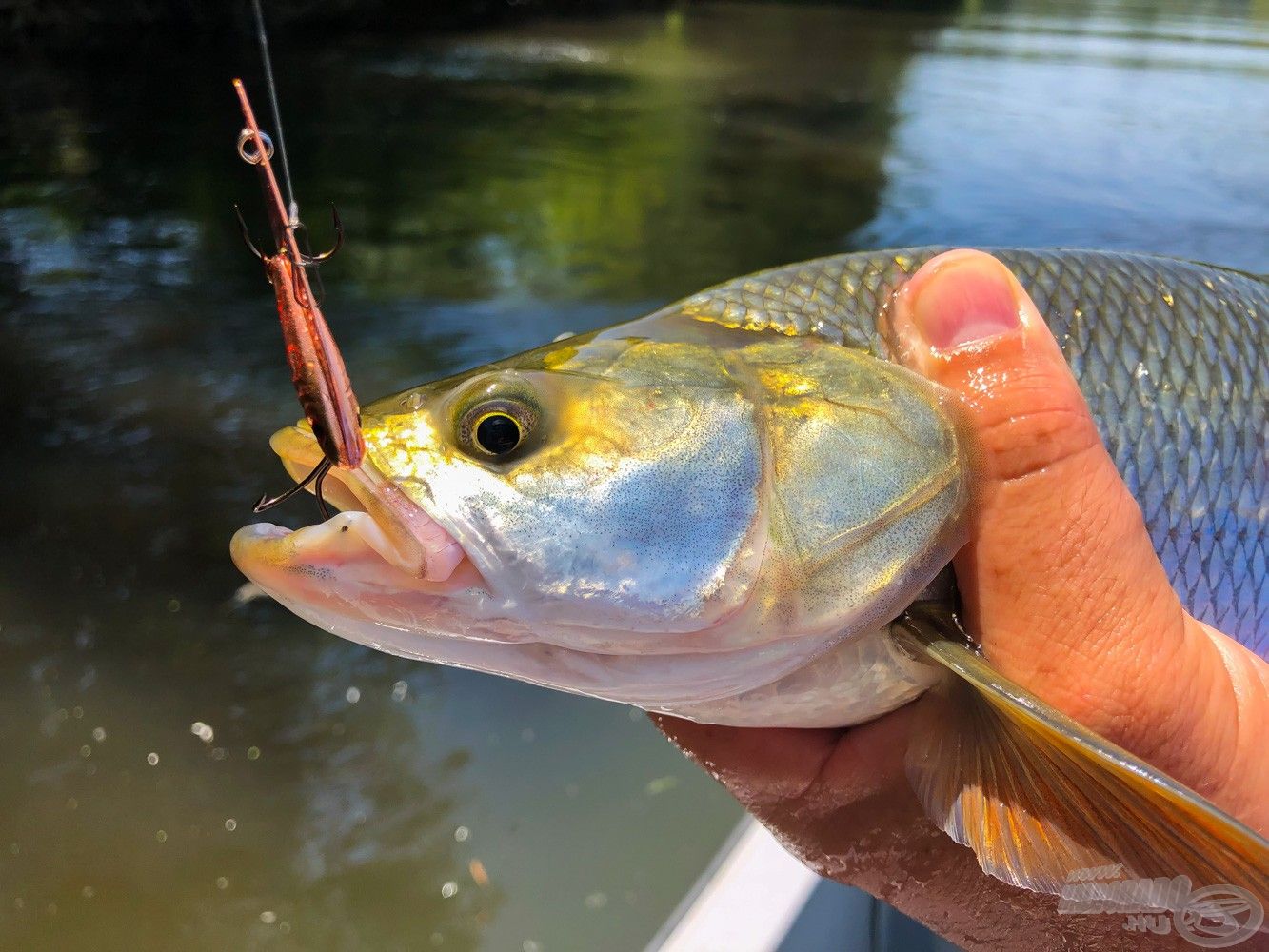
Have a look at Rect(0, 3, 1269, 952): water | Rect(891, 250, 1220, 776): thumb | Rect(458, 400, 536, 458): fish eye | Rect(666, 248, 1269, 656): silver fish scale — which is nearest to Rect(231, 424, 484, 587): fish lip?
Rect(458, 400, 536, 458): fish eye

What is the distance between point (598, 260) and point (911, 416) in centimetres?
931

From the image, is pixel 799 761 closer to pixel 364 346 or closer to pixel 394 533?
pixel 394 533

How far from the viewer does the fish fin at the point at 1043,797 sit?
1.28 metres

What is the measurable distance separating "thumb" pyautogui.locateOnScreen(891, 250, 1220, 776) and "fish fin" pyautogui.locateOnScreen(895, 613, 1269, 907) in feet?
0.41

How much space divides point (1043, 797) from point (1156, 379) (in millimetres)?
919

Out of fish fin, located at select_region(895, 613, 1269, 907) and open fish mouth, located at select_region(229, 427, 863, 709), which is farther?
open fish mouth, located at select_region(229, 427, 863, 709)

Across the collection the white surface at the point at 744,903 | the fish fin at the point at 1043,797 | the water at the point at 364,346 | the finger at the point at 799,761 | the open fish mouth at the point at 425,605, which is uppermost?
the open fish mouth at the point at 425,605

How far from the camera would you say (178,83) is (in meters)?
18.7

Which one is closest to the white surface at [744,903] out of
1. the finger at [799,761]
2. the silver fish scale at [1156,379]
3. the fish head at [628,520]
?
the finger at [799,761]

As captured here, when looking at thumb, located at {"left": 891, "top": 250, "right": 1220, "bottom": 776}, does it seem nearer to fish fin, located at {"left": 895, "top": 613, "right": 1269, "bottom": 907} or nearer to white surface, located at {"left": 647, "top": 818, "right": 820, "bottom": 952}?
fish fin, located at {"left": 895, "top": 613, "right": 1269, "bottom": 907}

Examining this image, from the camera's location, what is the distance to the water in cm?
361

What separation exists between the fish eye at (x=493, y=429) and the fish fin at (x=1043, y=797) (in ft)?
2.41

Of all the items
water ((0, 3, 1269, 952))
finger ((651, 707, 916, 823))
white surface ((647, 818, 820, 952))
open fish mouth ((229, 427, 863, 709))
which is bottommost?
water ((0, 3, 1269, 952))

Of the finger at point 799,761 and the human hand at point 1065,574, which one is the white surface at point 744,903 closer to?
the finger at point 799,761
